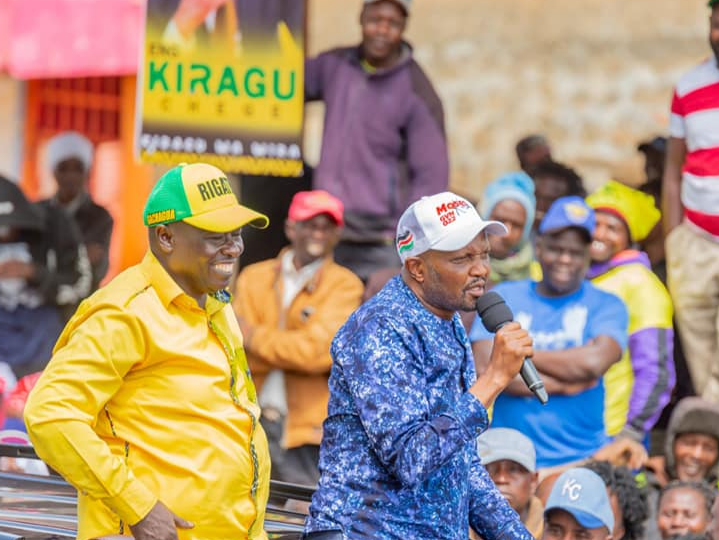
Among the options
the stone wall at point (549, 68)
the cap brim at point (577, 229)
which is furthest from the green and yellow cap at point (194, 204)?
the stone wall at point (549, 68)

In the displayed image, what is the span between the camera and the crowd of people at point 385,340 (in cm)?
467

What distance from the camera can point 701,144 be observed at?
817 centimetres

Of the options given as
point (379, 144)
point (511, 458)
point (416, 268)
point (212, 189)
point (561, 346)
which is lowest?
point (511, 458)

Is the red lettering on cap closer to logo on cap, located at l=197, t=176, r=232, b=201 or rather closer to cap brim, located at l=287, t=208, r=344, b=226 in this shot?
logo on cap, located at l=197, t=176, r=232, b=201

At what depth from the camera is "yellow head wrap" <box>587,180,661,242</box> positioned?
902 cm

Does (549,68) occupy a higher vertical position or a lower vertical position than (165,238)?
higher

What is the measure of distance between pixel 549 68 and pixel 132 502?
11898 mm

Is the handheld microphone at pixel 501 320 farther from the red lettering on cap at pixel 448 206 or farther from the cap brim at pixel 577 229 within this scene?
the cap brim at pixel 577 229

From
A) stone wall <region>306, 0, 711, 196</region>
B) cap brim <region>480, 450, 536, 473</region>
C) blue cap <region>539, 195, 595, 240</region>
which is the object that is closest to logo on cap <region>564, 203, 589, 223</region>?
blue cap <region>539, 195, 595, 240</region>

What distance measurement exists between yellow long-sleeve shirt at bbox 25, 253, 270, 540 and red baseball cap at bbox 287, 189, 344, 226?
11.3ft

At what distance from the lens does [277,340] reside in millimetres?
8148

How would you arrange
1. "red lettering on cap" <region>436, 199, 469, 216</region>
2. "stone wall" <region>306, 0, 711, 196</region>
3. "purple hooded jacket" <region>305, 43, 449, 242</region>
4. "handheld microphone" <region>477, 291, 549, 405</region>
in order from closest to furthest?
"handheld microphone" <region>477, 291, 549, 405</region> < "red lettering on cap" <region>436, 199, 469, 216</region> < "purple hooded jacket" <region>305, 43, 449, 242</region> < "stone wall" <region>306, 0, 711, 196</region>

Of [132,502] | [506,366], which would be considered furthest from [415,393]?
[132,502]

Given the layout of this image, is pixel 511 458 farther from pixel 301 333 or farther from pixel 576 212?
pixel 301 333
